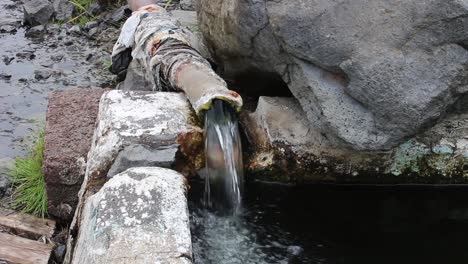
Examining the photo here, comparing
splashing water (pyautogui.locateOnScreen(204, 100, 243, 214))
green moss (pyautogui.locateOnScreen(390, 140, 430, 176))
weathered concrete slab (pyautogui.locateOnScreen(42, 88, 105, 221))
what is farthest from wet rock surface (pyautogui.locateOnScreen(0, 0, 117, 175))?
green moss (pyautogui.locateOnScreen(390, 140, 430, 176))

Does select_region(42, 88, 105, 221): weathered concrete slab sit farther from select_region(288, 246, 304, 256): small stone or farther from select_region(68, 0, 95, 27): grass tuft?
select_region(68, 0, 95, 27): grass tuft

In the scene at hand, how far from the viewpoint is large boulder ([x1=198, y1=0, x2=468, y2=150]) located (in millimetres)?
3775

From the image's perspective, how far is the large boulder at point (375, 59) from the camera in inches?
149

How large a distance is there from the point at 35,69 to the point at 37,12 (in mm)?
1178

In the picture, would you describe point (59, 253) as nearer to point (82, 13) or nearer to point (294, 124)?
point (294, 124)

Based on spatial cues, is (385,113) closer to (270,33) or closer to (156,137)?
(270,33)

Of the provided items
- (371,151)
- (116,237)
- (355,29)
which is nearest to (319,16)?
(355,29)

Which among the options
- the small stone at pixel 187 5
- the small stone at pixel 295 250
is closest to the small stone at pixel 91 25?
the small stone at pixel 187 5

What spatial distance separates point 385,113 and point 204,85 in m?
1.12

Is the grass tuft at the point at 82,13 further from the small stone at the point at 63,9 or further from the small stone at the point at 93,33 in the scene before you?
the small stone at the point at 93,33

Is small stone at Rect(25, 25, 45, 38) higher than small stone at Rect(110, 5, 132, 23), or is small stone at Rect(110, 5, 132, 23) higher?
small stone at Rect(110, 5, 132, 23)

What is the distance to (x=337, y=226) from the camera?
13.5 ft

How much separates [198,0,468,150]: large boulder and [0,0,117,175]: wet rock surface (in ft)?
7.56

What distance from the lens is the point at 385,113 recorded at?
3863 mm
